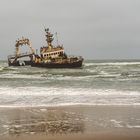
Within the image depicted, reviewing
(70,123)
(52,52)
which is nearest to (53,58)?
(52,52)

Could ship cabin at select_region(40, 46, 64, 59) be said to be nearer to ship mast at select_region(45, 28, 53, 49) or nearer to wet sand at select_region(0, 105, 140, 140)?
ship mast at select_region(45, 28, 53, 49)

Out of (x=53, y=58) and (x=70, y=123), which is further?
(x=53, y=58)

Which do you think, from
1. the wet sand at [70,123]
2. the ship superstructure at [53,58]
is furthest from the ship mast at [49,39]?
the wet sand at [70,123]

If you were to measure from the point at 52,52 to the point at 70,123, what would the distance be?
46.9 m

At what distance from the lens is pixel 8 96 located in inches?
659

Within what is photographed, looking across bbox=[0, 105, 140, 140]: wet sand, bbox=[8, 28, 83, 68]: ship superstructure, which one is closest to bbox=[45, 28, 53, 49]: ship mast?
bbox=[8, 28, 83, 68]: ship superstructure

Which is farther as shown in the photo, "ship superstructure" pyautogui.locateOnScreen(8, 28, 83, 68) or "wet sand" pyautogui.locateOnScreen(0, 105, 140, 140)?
"ship superstructure" pyautogui.locateOnScreen(8, 28, 83, 68)

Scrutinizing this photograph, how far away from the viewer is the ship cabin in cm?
5659

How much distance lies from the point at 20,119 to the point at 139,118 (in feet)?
10.3

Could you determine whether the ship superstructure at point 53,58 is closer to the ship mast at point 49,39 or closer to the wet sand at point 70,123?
the ship mast at point 49,39

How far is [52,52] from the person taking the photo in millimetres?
57094

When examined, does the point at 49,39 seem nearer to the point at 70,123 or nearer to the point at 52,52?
the point at 52,52

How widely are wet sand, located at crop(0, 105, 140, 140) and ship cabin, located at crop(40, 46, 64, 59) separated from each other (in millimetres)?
43057

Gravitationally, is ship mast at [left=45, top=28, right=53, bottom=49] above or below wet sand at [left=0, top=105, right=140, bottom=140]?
above
